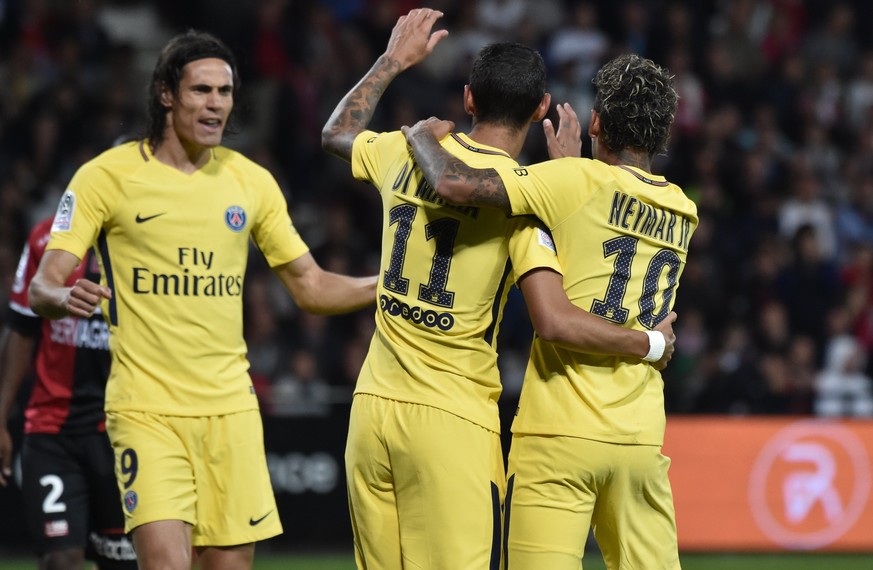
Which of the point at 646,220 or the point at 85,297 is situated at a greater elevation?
the point at 646,220

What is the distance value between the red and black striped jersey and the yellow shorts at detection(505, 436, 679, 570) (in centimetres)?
242

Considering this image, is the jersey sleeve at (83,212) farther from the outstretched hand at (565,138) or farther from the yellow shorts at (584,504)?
the yellow shorts at (584,504)

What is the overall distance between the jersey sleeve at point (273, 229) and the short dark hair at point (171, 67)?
0.52 meters

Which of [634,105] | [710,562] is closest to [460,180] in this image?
[634,105]

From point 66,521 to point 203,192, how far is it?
5.84 feet

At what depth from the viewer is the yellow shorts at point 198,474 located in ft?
17.9

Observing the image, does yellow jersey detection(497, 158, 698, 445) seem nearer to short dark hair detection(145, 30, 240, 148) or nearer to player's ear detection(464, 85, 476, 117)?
player's ear detection(464, 85, 476, 117)

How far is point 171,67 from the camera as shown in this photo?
19.1ft

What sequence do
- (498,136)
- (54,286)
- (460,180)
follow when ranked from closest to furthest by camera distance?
(460,180) → (498,136) → (54,286)

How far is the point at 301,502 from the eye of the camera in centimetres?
1088

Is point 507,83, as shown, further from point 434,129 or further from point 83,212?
point 83,212

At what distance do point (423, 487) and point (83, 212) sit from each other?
75.2 inches

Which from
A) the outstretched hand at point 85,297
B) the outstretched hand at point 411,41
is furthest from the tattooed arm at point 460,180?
Result: the outstretched hand at point 85,297

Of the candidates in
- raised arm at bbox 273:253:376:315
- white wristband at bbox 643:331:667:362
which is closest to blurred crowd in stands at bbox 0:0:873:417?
raised arm at bbox 273:253:376:315
